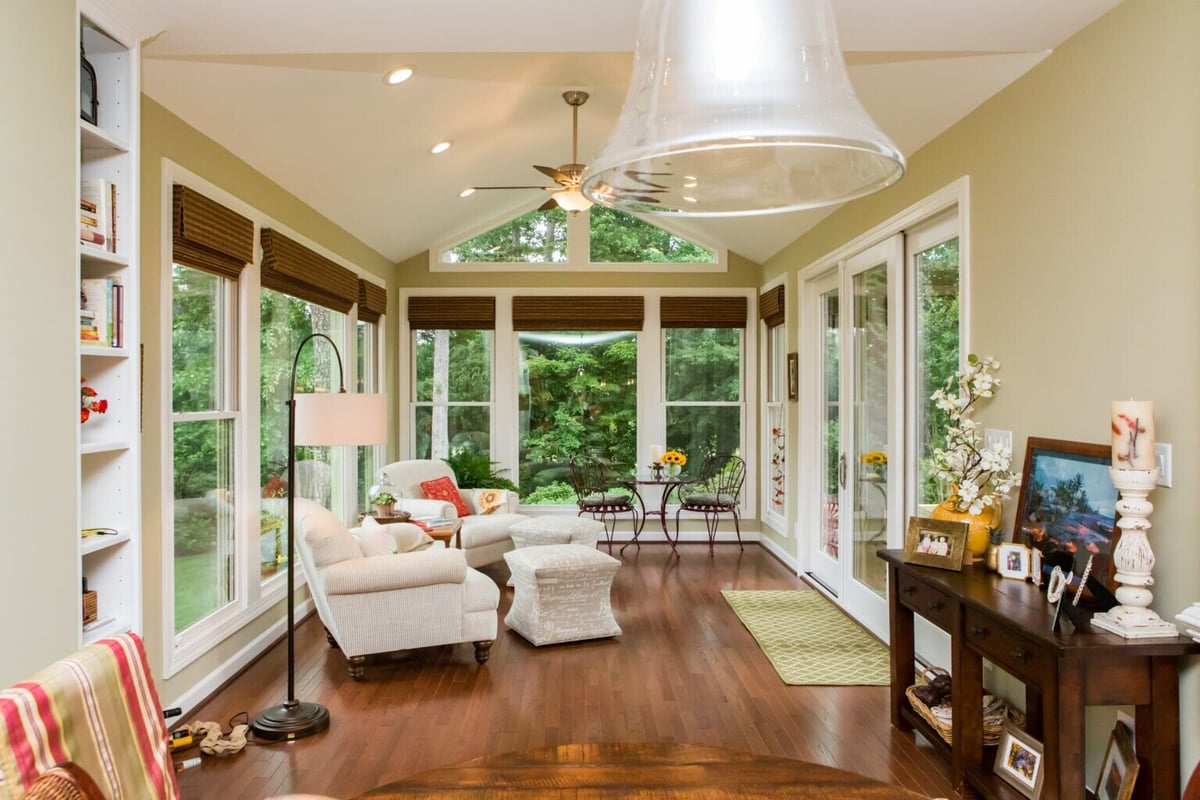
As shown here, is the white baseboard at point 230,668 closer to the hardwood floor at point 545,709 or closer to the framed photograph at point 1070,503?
the hardwood floor at point 545,709

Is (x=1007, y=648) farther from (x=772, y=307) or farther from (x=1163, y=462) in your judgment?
(x=772, y=307)

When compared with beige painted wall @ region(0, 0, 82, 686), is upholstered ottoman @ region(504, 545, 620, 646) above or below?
below

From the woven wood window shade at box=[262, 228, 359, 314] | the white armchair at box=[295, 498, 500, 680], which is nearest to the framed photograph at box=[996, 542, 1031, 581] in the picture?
the white armchair at box=[295, 498, 500, 680]

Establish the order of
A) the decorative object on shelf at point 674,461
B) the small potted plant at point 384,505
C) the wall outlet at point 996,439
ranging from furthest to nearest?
the decorative object on shelf at point 674,461 → the small potted plant at point 384,505 → the wall outlet at point 996,439

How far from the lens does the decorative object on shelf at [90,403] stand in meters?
2.44

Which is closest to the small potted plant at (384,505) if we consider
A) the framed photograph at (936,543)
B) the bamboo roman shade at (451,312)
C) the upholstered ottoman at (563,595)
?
the upholstered ottoman at (563,595)

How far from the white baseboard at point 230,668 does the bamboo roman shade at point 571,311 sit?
3.41 metres

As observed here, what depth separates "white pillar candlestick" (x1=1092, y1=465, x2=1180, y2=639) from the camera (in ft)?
7.36

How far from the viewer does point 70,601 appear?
2.20m

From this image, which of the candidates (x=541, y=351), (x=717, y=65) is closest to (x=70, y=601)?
(x=717, y=65)

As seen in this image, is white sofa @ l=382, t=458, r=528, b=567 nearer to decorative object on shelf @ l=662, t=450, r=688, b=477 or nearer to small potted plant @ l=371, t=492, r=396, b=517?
Answer: small potted plant @ l=371, t=492, r=396, b=517

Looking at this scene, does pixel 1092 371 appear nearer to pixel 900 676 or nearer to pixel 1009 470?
pixel 1009 470

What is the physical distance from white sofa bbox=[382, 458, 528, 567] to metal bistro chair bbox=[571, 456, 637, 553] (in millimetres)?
683

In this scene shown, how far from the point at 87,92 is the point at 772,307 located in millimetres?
5537
